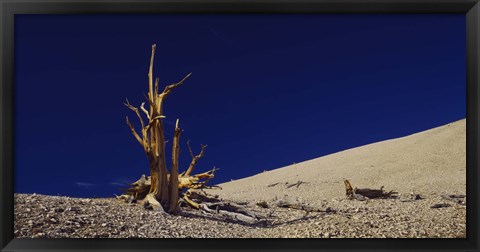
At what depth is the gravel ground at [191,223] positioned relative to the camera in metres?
4.89

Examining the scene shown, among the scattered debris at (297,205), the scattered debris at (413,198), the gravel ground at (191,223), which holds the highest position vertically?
the gravel ground at (191,223)

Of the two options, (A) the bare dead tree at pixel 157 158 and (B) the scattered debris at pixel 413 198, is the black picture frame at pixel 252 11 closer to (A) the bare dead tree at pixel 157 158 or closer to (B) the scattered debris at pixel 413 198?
(A) the bare dead tree at pixel 157 158

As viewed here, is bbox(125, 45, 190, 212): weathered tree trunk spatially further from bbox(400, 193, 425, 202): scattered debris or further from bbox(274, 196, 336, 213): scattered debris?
bbox(400, 193, 425, 202): scattered debris

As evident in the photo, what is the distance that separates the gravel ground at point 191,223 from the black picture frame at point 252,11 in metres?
0.25

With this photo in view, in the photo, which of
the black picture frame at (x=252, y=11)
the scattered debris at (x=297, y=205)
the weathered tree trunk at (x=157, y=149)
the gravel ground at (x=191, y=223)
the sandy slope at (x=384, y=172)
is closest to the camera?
the black picture frame at (x=252, y=11)

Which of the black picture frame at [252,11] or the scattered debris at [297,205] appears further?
the scattered debris at [297,205]

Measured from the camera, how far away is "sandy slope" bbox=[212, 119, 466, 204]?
10.4 m

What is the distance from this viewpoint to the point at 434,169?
11727mm

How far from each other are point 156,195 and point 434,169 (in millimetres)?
8108

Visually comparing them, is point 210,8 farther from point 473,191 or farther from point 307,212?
point 307,212

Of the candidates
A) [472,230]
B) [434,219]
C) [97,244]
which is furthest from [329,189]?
[97,244]

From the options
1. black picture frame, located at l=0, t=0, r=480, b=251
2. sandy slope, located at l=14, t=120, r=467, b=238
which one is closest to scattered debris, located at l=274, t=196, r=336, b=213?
sandy slope, located at l=14, t=120, r=467, b=238

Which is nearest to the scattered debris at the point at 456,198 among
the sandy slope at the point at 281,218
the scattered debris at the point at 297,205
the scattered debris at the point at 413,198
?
the sandy slope at the point at 281,218

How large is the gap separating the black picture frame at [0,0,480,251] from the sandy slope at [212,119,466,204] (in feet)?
13.8
